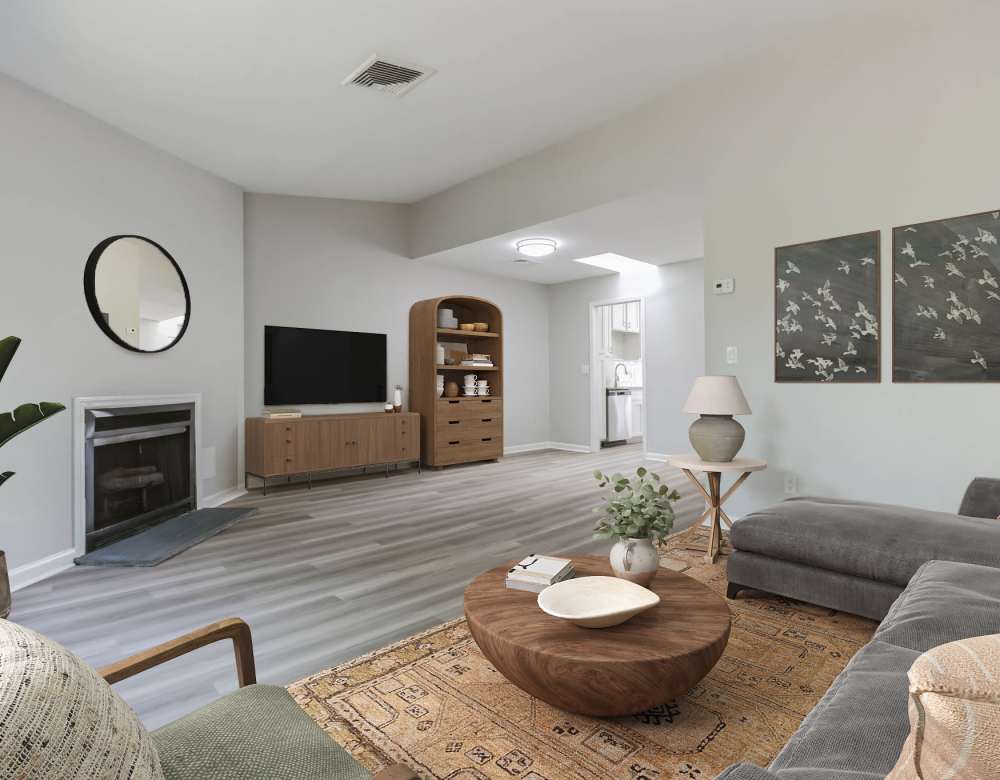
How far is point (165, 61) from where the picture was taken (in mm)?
3062

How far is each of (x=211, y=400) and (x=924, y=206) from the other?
17.0 feet

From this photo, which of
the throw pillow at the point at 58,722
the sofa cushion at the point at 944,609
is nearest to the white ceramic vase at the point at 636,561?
the sofa cushion at the point at 944,609

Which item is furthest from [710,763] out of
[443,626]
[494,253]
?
[494,253]

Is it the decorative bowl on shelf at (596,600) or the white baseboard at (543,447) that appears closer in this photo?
the decorative bowl on shelf at (596,600)

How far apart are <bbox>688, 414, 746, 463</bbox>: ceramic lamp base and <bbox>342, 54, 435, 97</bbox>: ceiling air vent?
108 inches

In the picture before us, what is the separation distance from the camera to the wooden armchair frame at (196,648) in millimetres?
971

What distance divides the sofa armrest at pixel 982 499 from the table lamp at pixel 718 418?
105 centimetres

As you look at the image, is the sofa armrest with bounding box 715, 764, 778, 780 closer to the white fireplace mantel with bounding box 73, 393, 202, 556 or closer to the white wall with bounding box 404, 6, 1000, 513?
the white wall with bounding box 404, 6, 1000, 513

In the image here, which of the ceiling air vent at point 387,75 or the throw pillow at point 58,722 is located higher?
the ceiling air vent at point 387,75

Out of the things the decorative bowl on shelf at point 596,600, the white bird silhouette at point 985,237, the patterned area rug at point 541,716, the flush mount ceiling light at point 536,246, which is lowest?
the patterned area rug at point 541,716

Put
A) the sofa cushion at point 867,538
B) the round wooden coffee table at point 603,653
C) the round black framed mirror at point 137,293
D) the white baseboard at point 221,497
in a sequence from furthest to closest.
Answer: the white baseboard at point 221,497 → the round black framed mirror at point 137,293 → the sofa cushion at point 867,538 → the round wooden coffee table at point 603,653

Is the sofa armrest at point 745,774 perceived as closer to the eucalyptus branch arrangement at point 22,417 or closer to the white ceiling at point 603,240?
the eucalyptus branch arrangement at point 22,417

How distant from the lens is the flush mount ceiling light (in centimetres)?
563

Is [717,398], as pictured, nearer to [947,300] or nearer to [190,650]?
[947,300]
